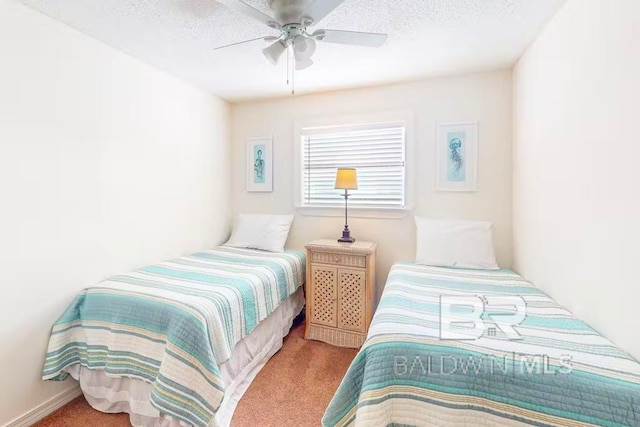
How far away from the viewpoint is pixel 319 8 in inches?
55.7

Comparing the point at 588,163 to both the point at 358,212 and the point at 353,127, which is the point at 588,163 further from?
the point at 353,127

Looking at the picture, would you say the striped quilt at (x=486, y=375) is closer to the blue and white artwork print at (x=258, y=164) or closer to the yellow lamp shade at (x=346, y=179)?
the yellow lamp shade at (x=346, y=179)

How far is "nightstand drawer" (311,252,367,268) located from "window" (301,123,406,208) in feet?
2.09

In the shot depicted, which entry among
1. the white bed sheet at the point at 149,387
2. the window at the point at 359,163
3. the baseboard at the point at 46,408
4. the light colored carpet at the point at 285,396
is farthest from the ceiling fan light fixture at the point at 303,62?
the baseboard at the point at 46,408

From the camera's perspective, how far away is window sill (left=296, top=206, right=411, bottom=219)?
2.79 metres

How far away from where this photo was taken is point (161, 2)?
163 centimetres

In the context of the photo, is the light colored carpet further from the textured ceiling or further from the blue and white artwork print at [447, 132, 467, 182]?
the textured ceiling

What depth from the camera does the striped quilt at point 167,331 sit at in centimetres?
147

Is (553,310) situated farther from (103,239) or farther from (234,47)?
(103,239)

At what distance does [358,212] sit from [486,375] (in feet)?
6.48

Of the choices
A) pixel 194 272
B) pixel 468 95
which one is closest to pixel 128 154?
pixel 194 272

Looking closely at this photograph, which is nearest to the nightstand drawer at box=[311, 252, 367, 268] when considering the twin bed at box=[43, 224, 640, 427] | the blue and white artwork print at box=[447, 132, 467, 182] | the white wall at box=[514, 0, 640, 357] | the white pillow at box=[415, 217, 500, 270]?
the twin bed at box=[43, 224, 640, 427]

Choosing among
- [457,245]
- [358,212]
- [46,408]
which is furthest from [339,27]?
Result: [46,408]

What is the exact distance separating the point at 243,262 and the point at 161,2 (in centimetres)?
186
